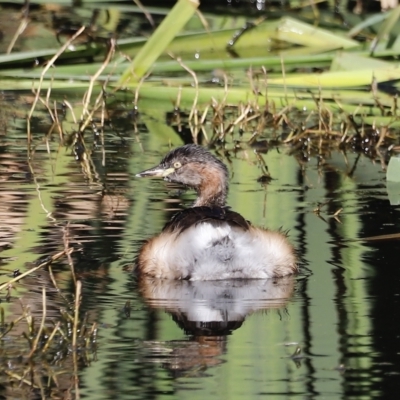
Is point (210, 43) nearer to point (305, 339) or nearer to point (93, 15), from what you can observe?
point (93, 15)

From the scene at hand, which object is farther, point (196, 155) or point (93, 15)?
point (93, 15)

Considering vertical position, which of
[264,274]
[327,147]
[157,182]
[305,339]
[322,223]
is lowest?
[305,339]

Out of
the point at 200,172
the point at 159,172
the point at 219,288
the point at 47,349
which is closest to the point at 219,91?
the point at 159,172

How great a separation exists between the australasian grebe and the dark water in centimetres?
5

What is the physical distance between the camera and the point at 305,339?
161 inches

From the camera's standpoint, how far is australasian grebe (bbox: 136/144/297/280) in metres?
4.61

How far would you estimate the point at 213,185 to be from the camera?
5.60 meters

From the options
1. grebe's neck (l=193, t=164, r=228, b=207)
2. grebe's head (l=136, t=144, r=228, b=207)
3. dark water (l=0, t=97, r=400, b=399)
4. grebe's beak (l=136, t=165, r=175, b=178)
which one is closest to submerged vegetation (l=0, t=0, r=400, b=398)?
dark water (l=0, t=97, r=400, b=399)

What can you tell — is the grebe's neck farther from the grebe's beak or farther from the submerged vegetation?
the submerged vegetation

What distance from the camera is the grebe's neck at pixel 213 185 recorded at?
5.59 m

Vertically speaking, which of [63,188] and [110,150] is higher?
[110,150]

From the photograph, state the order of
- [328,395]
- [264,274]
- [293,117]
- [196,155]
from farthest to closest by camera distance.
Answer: [293,117], [196,155], [264,274], [328,395]

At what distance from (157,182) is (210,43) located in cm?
274

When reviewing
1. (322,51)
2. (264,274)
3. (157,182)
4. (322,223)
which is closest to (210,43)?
(322,51)
